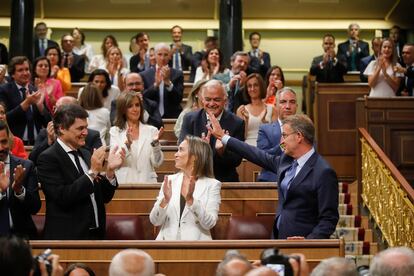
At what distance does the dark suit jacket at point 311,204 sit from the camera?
19.7 feet

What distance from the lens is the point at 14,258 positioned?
3832 millimetres

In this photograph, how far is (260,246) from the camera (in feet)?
19.0

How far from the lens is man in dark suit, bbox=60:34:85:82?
41.1 ft

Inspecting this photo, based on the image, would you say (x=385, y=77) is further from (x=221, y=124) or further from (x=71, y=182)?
(x=71, y=182)

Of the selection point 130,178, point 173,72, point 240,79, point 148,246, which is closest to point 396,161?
point 240,79

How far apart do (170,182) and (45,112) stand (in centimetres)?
298

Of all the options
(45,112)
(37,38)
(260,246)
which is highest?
(37,38)

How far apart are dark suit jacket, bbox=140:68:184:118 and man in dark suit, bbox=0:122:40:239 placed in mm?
3815

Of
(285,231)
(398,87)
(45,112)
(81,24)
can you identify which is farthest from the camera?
(81,24)

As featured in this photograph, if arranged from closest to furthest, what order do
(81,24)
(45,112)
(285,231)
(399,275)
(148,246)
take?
(399,275), (148,246), (285,231), (45,112), (81,24)

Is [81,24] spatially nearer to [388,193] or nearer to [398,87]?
[398,87]

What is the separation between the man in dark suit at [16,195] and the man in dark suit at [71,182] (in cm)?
8

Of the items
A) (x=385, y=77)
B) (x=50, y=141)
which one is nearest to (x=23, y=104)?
(x=50, y=141)

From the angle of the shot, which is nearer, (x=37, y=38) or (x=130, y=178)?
(x=130, y=178)
